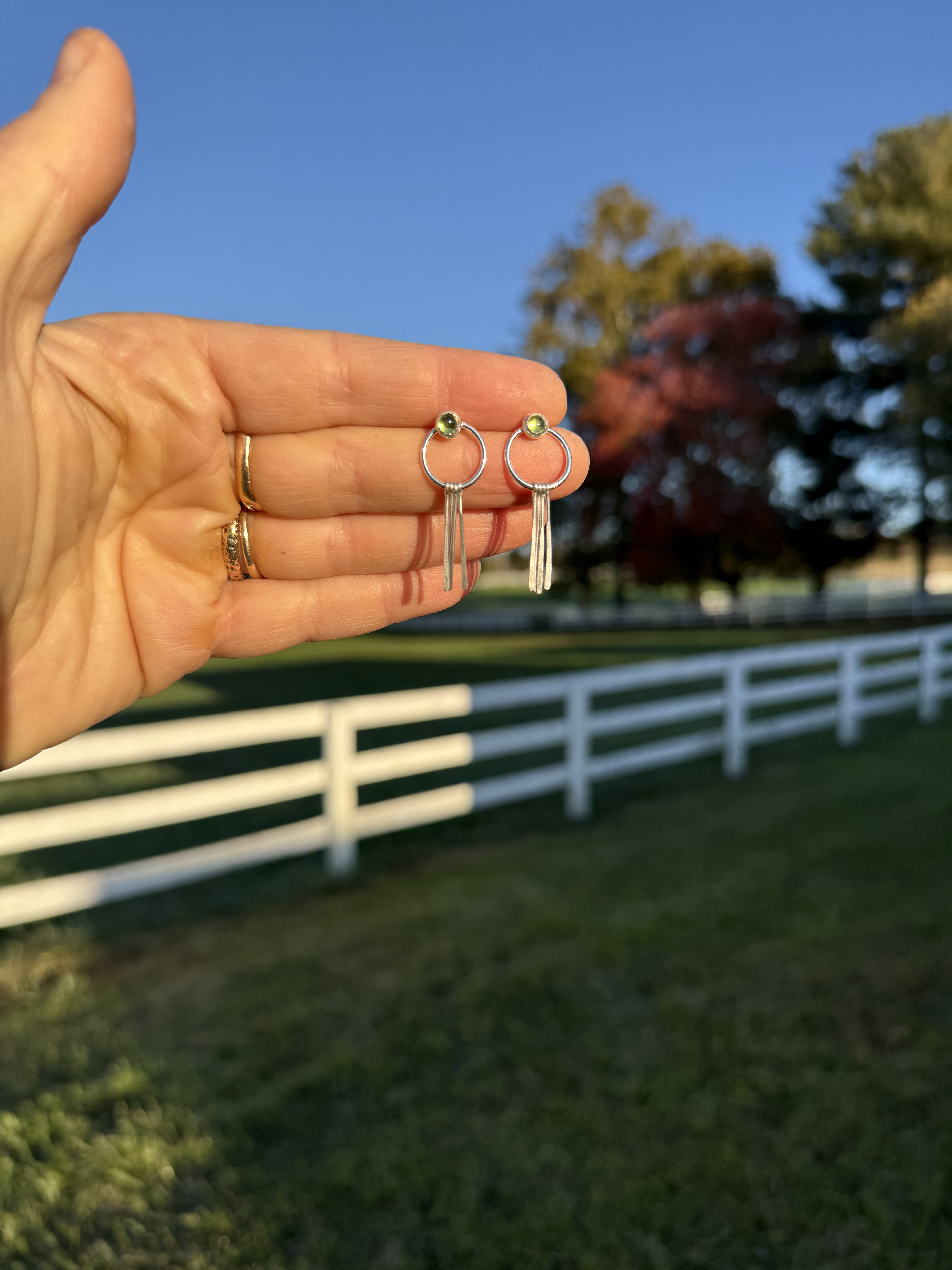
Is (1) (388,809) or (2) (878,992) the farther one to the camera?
(1) (388,809)

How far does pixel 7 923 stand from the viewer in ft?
13.2

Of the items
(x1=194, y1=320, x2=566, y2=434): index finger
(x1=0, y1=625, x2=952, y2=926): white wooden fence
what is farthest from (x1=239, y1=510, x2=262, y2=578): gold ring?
(x1=0, y1=625, x2=952, y2=926): white wooden fence

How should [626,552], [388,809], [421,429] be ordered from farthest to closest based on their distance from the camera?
[626,552]
[388,809]
[421,429]

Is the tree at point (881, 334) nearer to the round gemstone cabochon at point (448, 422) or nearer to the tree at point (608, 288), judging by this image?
the tree at point (608, 288)

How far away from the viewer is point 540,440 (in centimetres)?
180

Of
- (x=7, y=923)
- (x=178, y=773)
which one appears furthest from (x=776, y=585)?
(x=7, y=923)

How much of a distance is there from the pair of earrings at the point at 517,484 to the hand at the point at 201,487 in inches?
0.9

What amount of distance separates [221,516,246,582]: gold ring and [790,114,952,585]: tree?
25456mm

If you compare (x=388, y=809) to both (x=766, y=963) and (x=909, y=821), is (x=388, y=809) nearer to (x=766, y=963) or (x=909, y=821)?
(x=766, y=963)

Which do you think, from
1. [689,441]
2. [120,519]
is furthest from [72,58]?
[689,441]

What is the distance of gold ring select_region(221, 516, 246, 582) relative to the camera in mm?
1917

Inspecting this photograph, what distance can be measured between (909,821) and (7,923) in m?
4.95

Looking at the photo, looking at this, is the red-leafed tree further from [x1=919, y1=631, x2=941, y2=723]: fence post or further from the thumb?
the thumb

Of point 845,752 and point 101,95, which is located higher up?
point 101,95
